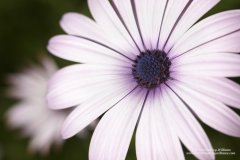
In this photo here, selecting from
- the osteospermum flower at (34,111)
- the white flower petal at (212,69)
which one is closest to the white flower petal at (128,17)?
the white flower petal at (212,69)

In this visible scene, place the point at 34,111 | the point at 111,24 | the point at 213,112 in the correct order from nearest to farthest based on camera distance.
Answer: the point at 213,112
the point at 111,24
the point at 34,111

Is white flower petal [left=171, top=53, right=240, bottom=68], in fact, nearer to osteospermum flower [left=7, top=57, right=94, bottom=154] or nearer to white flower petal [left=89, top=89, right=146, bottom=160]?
white flower petal [left=89, top=89, right=146, bottom=160]

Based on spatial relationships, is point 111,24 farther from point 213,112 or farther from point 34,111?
point 34,111

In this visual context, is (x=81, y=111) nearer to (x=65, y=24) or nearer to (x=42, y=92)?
(x=65, y=24)

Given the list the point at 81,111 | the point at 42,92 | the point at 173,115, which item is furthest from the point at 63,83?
the point at 42,92

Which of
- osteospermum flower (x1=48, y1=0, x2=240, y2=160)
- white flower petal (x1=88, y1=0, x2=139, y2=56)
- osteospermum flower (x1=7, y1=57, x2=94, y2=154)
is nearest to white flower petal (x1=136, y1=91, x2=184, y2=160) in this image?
osteospermum flower (x1=48, y1=0, x2=240, y2=160)

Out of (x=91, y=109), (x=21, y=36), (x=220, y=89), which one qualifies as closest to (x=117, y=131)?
(x=91, y=109)
